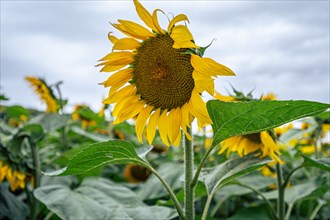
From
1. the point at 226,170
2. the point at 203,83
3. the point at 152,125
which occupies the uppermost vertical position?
the point at 203,83

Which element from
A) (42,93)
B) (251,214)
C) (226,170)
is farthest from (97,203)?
(42,93)

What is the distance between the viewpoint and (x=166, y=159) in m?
2.89

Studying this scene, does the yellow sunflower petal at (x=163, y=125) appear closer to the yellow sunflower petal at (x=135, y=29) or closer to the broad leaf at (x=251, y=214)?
the yellow sunflower petal at (x=135, y=29)

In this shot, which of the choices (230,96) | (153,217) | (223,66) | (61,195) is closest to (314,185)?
(230,96)

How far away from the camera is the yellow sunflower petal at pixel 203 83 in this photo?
1.08m

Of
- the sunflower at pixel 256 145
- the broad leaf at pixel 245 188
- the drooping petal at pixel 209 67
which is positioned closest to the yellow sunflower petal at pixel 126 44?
the drooping petal at pixel 209 67

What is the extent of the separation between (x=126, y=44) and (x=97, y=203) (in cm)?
67

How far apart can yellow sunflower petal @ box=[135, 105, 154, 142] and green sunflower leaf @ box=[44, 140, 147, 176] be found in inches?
3.8

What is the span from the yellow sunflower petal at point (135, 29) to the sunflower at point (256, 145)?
63 centimetres

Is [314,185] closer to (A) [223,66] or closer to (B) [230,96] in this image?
(B) [230,96]

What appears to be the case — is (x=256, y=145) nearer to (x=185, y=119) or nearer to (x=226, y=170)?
(x=226, y=170)

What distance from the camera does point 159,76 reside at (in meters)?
1.25

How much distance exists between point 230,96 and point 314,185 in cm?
72

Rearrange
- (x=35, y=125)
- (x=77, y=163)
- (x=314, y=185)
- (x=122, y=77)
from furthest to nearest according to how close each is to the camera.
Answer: (x=35, y=125)
(x=314, y=185)
(x=122, y=77)
(x=77, y=163)
